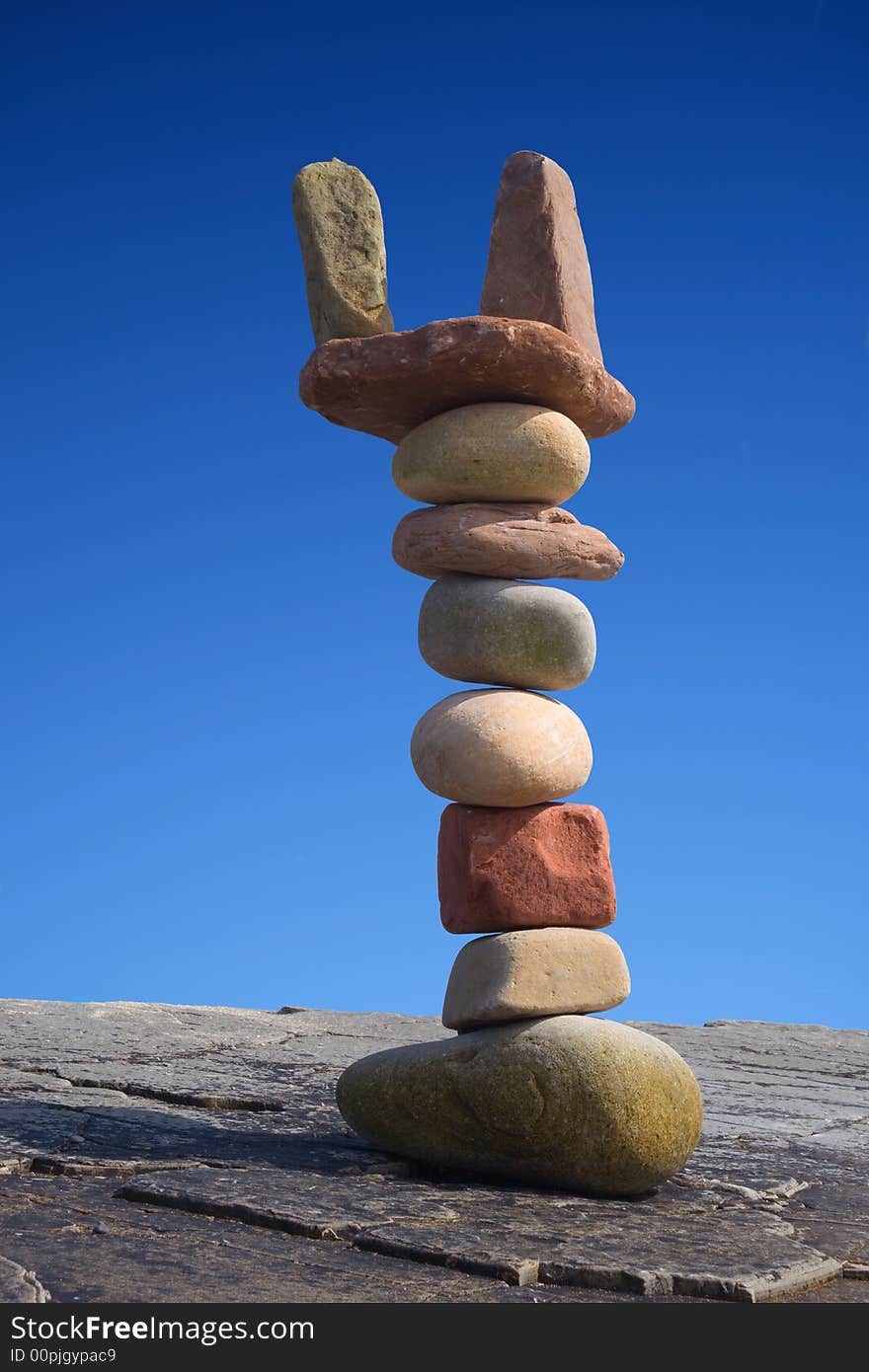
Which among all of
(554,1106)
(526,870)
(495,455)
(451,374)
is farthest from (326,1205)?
(451,374)

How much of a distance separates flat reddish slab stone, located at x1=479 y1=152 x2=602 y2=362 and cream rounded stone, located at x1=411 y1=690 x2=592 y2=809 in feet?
5.32

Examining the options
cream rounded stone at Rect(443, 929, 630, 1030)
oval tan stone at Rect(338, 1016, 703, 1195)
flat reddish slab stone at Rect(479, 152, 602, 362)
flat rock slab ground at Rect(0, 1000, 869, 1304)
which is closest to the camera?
flat rock slab ground at Rect(0, 1000, 869, 1304)

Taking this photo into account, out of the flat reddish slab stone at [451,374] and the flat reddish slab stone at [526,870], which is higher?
the flat reddish slab stone at [451,374]

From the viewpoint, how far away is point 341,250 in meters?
5.64

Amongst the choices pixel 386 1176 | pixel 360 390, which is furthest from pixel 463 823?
pixel 360 390

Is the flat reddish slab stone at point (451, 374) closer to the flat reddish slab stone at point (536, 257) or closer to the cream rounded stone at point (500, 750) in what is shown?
the flat reddish slab stone at point (536, 257)

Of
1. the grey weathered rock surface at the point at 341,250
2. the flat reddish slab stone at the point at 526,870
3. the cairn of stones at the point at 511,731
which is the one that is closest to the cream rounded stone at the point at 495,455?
the cairn of stones at the point at 511,731

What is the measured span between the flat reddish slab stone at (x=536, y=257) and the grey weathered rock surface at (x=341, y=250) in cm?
47

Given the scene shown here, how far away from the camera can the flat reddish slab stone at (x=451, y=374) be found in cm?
504

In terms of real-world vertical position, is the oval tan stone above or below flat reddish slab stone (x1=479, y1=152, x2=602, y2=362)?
below

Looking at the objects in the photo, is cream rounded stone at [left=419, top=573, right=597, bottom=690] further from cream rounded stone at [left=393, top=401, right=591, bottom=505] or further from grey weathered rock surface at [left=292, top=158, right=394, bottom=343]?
grey weathered rock surface at [left=292, top=158, right=394, bottom=343]

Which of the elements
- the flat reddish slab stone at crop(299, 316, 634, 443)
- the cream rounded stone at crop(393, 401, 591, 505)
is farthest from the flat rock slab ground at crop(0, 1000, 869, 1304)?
the flat reddish slab stone at crop(299, 316, 634, 443)

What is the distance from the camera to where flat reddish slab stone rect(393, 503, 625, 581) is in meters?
5.05
